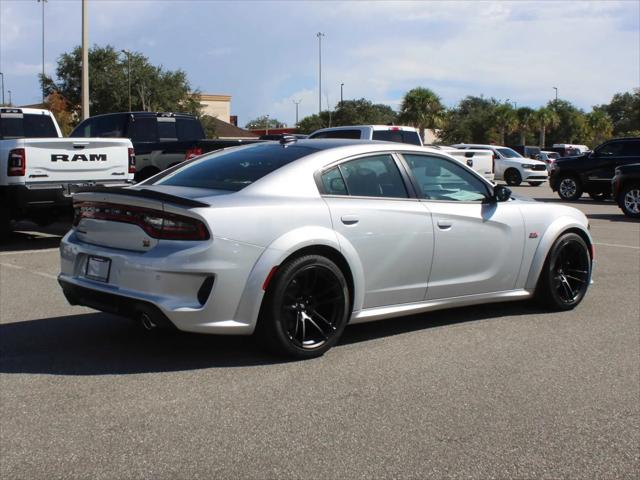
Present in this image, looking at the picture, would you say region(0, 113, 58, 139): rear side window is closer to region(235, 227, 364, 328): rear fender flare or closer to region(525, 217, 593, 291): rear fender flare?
region(235, 227, 364, 328): rear fender flare

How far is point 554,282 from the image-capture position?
23.1 ft

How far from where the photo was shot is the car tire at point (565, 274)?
699cm

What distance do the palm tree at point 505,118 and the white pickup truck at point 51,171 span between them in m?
66.8

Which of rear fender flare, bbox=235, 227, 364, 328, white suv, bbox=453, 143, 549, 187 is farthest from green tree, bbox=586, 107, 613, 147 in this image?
rear fender flare, bbox=235, 227, 364, 328

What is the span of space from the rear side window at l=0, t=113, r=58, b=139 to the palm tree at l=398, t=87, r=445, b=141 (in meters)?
53.8

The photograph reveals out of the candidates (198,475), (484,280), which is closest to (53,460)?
(198,475)

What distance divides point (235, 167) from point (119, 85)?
2173 inches

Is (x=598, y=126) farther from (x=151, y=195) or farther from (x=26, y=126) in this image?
(x=151, y=195)

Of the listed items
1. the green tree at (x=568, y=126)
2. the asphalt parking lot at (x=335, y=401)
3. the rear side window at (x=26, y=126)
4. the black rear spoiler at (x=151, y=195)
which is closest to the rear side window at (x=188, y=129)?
the rear side window at (x=26, y=126)

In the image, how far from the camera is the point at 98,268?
536 centimetres

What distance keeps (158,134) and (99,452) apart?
13.1m

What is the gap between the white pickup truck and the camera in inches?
418

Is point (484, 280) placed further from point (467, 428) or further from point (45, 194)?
point (45, 194)

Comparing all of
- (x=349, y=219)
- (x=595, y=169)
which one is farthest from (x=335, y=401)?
(x=595, y=169)
